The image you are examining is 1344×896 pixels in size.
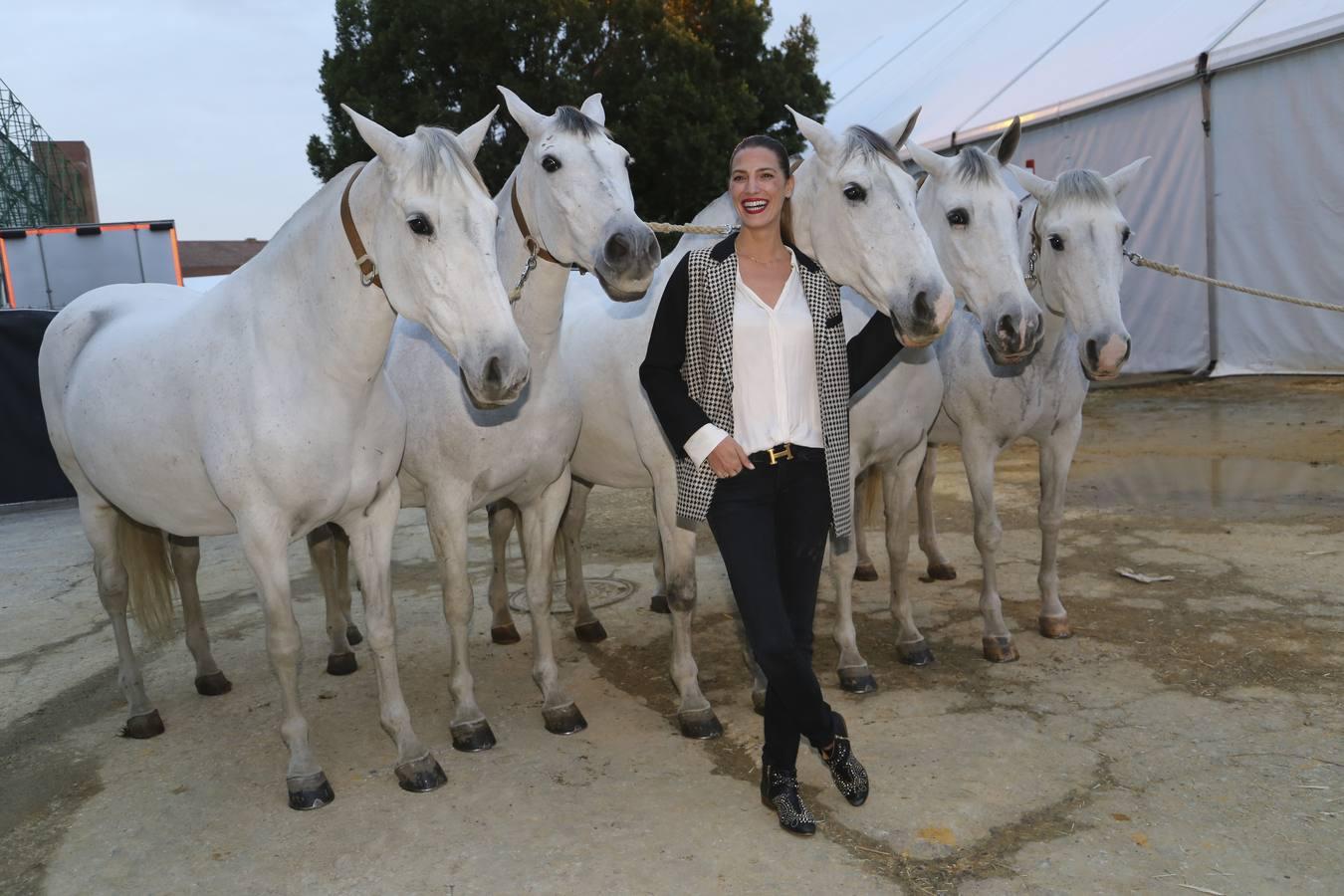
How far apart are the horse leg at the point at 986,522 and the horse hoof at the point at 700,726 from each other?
1228mm

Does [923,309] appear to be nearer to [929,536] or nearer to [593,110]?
[593,110]

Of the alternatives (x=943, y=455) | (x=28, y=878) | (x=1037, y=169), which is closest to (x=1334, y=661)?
(x=28, y=878)

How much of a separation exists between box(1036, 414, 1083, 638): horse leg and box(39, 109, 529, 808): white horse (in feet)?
8.35

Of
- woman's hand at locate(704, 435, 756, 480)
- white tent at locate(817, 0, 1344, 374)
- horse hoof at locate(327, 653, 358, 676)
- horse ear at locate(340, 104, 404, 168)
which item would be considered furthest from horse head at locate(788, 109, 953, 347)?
white tent at locate(817, 0, 1344, 374)

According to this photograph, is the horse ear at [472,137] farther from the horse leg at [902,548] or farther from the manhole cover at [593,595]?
the manhole cover at [593,595]

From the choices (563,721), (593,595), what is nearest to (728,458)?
(563,721)

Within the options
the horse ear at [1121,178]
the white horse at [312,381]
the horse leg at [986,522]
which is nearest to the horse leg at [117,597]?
the white horse at [312,381]

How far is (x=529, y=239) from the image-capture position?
3211 mm

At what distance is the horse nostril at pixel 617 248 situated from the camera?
2.80 metres

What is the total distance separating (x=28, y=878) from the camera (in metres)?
2.68

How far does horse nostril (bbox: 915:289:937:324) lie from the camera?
2734 millimetres

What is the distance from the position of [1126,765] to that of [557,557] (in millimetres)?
2793

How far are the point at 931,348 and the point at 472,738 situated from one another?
7.56 ft

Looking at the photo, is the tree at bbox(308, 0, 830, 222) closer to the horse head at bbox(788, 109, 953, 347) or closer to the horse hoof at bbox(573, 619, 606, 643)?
the horse hoof at bbox(573, 619, 606, 643)
